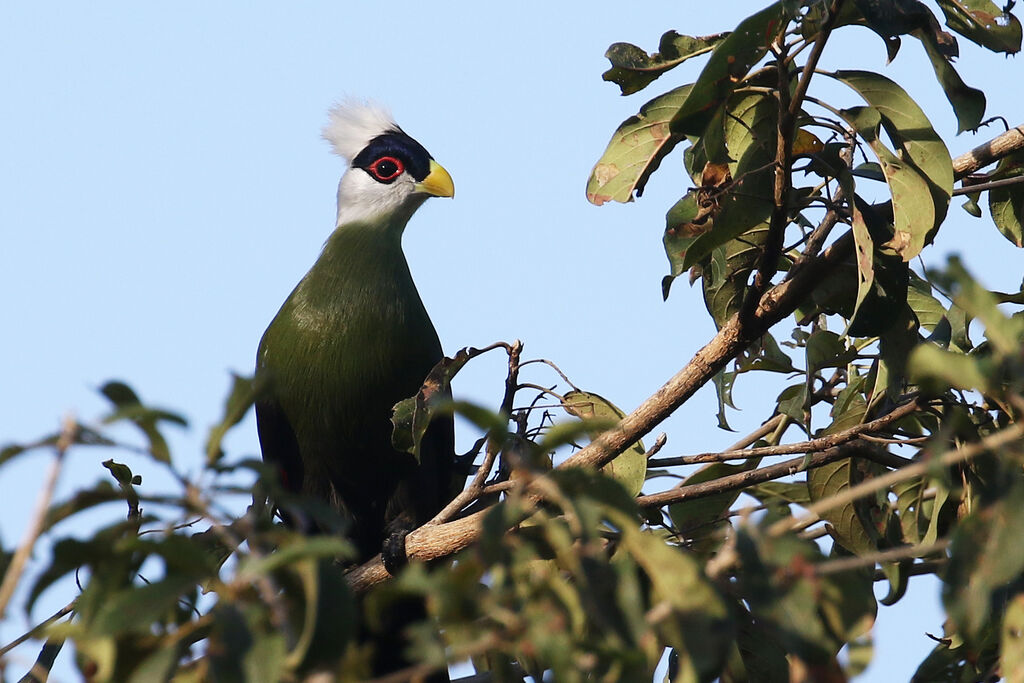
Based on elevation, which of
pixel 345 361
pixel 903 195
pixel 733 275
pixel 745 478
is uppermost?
pixel 345 361

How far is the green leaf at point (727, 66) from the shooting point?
6.83ft

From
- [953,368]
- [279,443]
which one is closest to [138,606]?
[953,368]

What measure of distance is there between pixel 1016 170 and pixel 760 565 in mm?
2320

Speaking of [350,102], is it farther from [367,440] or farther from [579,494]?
[579,494]

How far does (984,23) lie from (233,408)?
2119mm

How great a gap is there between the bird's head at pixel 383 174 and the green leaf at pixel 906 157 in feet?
7.84

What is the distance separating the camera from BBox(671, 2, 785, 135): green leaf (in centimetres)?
208

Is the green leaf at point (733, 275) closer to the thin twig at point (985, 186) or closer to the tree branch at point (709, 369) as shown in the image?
the tree branch at point (709, 369)

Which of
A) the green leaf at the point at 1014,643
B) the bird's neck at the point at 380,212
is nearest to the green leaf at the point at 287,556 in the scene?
the green leaf at the point at 1014,643

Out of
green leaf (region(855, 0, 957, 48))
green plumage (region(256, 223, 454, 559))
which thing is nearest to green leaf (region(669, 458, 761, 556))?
green leaf (region(855, 0, 957, 48))

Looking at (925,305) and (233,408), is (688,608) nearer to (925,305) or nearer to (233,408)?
(233,408)

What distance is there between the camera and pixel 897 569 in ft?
8.63

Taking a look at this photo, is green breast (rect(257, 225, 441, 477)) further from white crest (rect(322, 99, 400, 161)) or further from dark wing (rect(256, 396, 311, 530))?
white crest (rect(322, 99, 400, 161))

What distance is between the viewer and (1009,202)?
316cm
